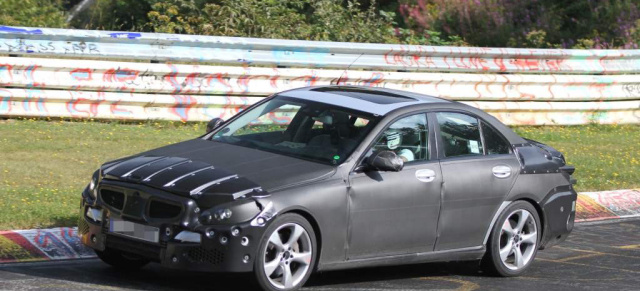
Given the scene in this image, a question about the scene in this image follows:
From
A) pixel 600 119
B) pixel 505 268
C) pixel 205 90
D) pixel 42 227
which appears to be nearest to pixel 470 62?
pixel 600 119

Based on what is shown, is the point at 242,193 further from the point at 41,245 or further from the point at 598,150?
the point at 598,150

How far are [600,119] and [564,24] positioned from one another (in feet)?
14.8

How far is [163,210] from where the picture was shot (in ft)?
22.5

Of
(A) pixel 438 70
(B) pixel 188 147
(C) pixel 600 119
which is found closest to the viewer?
(B) pixel 188 147

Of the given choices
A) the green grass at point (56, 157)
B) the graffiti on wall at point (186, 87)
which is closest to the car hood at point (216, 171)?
the green grass at point (56, 157)

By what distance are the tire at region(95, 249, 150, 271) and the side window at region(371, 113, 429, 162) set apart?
75.3 inches

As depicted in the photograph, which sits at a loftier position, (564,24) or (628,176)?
(564,24)

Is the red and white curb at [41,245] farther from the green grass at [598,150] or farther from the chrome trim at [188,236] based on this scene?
the green grass at [598,150]

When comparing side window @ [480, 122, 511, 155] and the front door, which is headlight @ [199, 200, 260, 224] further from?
side window @ [480, 122, 511, 155]

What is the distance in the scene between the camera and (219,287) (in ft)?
23.8

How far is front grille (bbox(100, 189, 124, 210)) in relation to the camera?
709 centimetres

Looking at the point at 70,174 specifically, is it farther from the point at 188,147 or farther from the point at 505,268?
the point at 505,268

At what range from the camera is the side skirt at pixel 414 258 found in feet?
24.1

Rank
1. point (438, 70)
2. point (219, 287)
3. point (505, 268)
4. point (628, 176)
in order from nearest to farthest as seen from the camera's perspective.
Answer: point (219, 287), point (505, 268), point (628, 176), point (438, 70)
